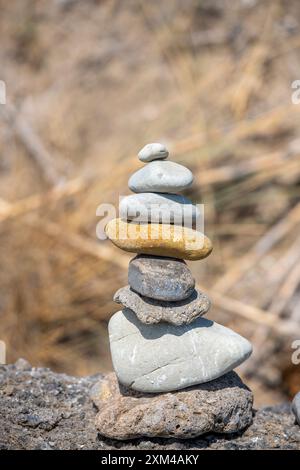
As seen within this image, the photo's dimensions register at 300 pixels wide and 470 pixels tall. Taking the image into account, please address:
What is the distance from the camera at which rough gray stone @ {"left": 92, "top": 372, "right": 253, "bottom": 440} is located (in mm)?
2672

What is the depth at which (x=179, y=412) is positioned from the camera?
8.86ft

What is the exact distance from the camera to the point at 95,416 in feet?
9.65

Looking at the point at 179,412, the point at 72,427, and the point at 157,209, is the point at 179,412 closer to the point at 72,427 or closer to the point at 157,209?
the point at 72,427

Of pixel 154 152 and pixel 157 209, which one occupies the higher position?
pixel 154 152

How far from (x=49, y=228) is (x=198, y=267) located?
4.99 ft

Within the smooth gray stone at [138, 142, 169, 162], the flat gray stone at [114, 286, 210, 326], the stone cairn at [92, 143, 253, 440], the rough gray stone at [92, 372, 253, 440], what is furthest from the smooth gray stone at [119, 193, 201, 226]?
the rough gray stone at [92, 372, 253, 440]

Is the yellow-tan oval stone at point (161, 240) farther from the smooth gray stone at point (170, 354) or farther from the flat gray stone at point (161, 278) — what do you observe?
the smooth gray stone at point (170, 354)

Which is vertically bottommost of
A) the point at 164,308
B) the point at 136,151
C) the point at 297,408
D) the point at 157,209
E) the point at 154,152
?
the point at 297,408

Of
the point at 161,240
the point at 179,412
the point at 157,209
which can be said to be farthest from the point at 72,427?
the point at 157,209

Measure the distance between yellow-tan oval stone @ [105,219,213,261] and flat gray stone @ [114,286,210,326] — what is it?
0.62 feet

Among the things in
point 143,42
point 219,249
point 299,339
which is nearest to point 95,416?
point 299,339

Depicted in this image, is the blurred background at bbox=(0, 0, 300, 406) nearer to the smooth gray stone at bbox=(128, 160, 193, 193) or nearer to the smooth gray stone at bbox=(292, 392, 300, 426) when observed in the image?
the smooth gray stone at bbox=(292, 392, 300, 426)

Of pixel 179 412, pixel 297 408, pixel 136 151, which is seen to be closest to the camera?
pixel 179 412

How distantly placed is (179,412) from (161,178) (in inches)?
37.4
